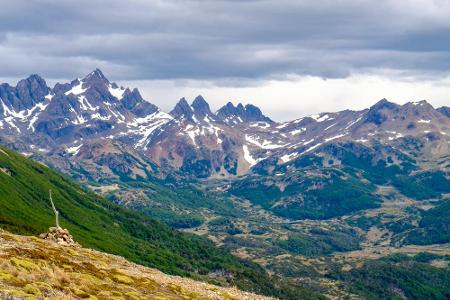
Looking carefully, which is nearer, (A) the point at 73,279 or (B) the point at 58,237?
(A) the point at 73,279

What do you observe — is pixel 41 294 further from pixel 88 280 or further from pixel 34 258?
pixel 34 258

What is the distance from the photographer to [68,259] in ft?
341

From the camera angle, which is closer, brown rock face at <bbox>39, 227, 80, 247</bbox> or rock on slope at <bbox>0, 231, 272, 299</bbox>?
rock on slope at <bbox>0, 231, 272, 299</bbox>

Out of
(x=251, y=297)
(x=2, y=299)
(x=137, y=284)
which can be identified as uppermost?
(x=2, y=299)

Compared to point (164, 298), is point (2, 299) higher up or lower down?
higher up

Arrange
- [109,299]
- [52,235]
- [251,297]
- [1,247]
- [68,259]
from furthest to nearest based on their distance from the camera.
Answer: [52,235] < [251,297] < [68,259] < [1,247] < [109,299]

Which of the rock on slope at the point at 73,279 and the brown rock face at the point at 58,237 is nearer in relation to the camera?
the rock on slope at the point at 73,279

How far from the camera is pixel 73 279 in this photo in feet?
282

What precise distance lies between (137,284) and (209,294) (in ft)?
60.2

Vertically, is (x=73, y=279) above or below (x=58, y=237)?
above

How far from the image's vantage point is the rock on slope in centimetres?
7581

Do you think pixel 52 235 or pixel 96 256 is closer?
pixel 96 256

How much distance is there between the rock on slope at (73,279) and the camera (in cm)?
7581

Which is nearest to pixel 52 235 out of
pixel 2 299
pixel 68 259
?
pixel 68 259
